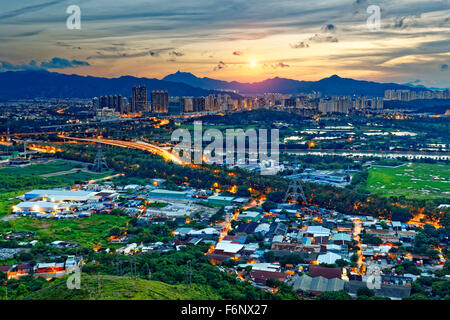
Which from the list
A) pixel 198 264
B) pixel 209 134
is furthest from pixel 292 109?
pixel 198 264

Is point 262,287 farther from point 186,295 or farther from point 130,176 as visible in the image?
point 130,176

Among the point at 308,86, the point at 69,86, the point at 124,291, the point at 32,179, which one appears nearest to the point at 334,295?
the point at 124,291

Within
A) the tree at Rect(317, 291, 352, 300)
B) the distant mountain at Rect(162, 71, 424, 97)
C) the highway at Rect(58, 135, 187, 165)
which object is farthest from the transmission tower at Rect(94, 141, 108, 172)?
the distant mountain at Rect(162, 71, 424, 97)

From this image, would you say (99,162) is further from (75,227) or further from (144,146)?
(75,227)

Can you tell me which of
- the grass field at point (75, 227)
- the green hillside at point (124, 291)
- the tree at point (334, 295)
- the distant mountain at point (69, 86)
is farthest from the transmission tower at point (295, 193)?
the distant mountain at point (69, 86)

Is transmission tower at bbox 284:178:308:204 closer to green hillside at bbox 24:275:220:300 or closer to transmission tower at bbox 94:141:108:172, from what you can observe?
green hillside at bbox 24:275:220:300

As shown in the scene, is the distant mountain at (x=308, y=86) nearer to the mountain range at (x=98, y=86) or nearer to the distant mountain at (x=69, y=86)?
the mountain range at (x=98, y=86)
